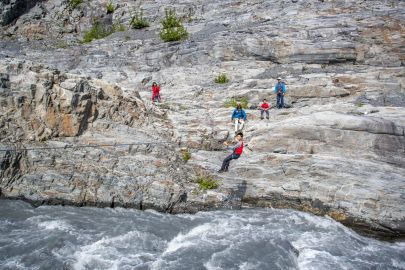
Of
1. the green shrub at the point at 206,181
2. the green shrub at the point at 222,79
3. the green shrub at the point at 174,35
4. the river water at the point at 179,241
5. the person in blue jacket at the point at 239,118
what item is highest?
the green shrub at the point at 174,35

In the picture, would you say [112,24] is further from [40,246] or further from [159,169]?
[40,246]

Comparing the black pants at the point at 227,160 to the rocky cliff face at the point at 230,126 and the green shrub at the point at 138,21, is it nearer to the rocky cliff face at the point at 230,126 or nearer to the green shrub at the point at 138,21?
the rocky cliff face at the point at 230,126

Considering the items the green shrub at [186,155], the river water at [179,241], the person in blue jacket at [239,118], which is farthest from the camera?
the person in blue jacket at [239,118]

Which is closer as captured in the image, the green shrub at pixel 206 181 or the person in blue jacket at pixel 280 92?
the green shrub at pixel 206 181

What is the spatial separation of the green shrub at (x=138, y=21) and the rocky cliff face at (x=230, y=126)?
257 inches

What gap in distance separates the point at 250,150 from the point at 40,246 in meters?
8.83

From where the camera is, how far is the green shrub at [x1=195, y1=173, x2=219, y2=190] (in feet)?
45.7

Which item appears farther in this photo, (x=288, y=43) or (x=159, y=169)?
(x=288, y=43)

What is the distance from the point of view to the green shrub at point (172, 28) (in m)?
27.5

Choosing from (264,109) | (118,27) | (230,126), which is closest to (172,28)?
(118,27)

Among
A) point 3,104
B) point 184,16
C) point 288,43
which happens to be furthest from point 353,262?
point 184,16

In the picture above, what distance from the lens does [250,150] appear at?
15383 mm

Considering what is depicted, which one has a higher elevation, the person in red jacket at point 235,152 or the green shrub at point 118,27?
the green shrub at point 118,27

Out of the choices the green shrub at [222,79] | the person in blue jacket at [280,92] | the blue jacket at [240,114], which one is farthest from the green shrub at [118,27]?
the blue jacket at [240,114]
